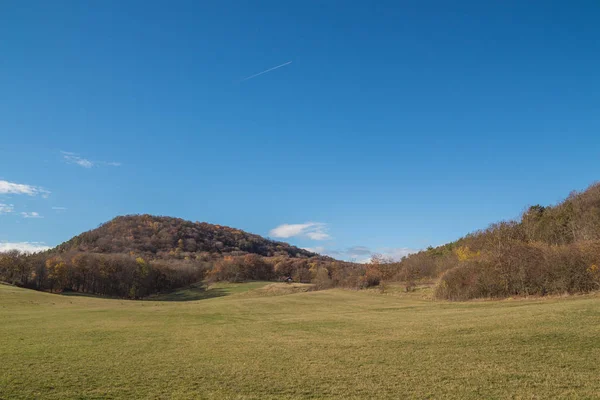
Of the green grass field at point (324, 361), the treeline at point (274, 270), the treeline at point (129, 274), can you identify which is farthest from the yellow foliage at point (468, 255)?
the green grass field at point (324, 361)

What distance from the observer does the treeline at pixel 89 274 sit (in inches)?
3533

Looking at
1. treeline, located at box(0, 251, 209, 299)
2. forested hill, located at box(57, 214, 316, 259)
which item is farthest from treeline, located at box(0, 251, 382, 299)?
forested hill, located at box(57, 214, 316, 259)

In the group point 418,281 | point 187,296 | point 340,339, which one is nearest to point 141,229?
point 187,296

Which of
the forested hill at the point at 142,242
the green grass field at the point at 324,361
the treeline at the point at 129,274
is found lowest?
the green grass field at the point at 324,361

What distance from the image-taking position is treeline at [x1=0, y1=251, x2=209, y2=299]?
89750 mm

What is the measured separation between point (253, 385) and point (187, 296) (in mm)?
93137

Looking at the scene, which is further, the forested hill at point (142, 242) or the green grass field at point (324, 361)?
the forested hill at point (142, 242)

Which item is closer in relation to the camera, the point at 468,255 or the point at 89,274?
the point at 468,255

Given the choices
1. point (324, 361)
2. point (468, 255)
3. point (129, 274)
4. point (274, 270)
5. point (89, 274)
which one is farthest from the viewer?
point (274, 270)

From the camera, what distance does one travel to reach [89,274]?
9988 cm

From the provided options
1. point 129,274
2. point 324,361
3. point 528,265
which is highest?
point 528,265

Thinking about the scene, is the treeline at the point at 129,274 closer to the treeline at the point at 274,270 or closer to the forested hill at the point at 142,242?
the treeline at the point at 274,270

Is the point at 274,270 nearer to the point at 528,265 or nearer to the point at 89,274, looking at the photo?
the point at 89,274

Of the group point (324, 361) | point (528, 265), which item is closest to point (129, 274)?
point (528, 265)
